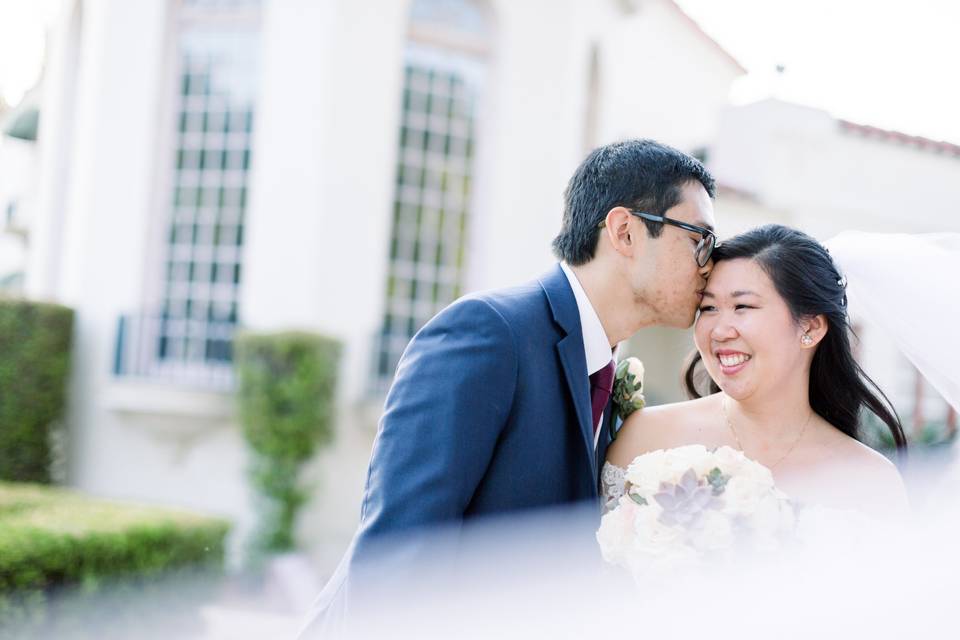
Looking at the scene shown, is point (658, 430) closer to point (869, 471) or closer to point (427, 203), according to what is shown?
point (869, 471)

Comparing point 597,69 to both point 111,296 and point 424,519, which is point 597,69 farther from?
point 424,519

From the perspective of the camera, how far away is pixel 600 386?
325 cm

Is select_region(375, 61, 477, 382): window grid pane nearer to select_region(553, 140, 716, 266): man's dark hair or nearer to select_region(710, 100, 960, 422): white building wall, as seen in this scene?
select_region(710, 100, 960, 422): white building wall

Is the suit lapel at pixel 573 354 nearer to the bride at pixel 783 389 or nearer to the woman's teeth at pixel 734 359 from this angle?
the bride at pixel 783 389

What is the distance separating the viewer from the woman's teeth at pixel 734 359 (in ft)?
11.7

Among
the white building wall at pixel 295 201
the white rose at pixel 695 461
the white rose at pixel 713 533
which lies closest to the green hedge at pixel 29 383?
the white building wall at pixel 295 201

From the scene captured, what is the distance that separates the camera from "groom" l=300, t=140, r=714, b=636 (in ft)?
8.65

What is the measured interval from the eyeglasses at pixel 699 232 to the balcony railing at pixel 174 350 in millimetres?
7836

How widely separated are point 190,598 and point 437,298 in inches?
171

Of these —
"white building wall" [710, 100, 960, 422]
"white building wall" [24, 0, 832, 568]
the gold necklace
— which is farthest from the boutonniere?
"white building wall" [710, 100, 960, 422]

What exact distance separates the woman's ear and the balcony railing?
757 cm

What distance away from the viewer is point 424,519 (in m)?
2.59

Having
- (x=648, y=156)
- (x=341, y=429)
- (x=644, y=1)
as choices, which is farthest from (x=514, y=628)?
(x=644, y=1)

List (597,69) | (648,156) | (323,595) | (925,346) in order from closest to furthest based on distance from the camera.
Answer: (323,595), (648,156), (925,346), (597,69)
